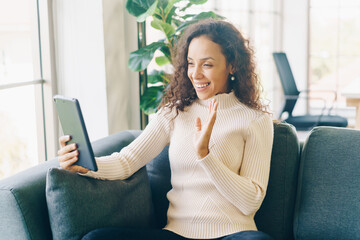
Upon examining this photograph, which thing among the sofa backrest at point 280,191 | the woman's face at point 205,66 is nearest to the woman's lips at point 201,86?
the woman's face at point 205,66

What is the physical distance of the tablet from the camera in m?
1.41

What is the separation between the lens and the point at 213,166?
4.88 feet

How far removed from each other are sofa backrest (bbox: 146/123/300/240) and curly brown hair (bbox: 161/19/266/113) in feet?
0.59

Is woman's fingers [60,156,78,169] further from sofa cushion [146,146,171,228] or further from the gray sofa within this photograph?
sofa cushion [146,146,171,228]

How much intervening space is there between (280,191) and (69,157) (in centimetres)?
83

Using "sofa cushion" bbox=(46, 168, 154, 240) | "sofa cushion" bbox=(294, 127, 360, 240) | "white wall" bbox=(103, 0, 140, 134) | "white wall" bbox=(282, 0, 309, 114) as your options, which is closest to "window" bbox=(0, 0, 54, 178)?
"white wall" bbox=(103, 0, 140, 134)

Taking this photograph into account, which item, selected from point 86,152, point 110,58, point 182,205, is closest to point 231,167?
point 182,205

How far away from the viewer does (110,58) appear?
8.73 feet

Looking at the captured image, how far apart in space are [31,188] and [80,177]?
0.16m

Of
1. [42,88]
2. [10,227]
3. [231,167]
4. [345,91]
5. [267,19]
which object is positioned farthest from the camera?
[267,19]

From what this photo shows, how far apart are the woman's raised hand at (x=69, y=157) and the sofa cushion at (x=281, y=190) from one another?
0.73 meters

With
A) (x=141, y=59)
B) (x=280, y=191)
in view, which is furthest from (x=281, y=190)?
(x=141, y=59)

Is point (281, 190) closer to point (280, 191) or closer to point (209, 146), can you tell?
point (280, 191)

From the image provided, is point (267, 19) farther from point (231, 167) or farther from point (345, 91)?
point (231, 167)
